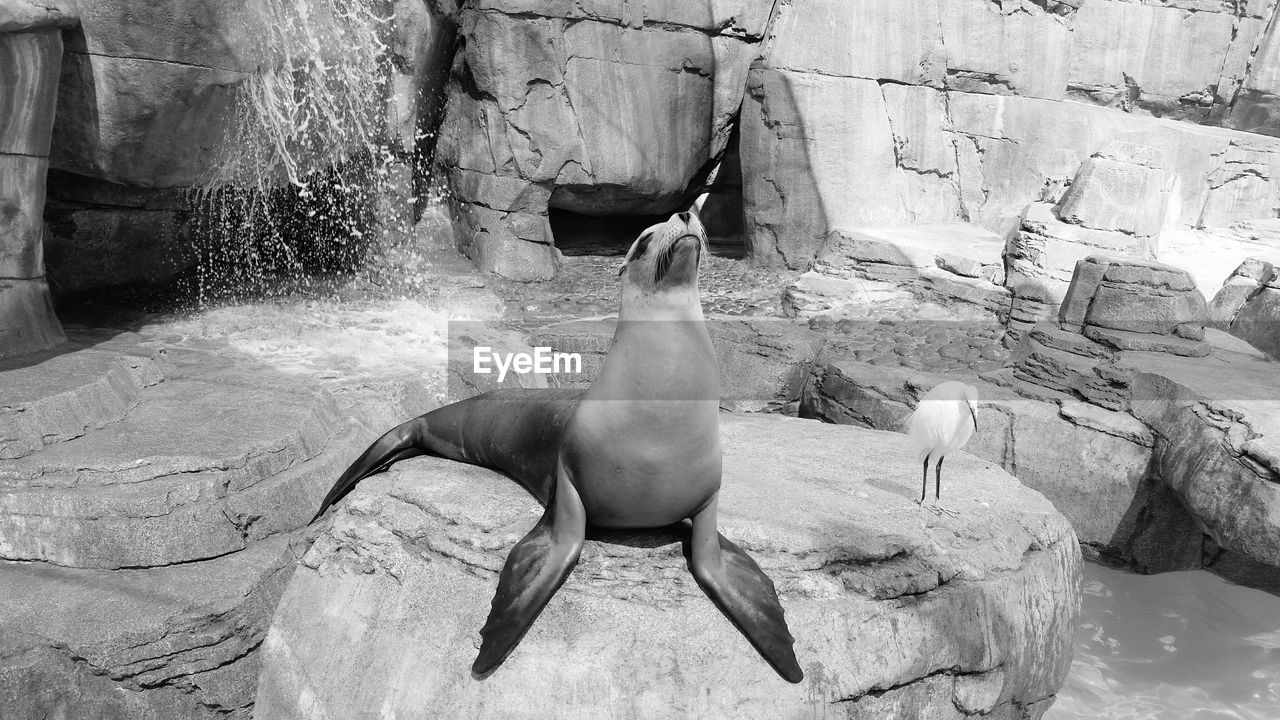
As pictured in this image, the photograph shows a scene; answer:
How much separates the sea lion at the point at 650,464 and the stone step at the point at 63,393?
2.64 meters

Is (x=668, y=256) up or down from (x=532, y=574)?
up

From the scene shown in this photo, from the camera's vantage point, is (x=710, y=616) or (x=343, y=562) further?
(x=343, y=562)

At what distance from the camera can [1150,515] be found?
549cm

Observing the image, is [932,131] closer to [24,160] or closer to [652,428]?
[24,160]

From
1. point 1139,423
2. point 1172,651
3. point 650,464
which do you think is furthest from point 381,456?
point 1139,423

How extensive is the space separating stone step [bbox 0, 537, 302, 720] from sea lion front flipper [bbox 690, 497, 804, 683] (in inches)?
75.3

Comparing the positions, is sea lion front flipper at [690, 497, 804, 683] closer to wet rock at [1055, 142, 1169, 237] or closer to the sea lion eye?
the sea lion eye

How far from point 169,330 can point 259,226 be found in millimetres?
2218

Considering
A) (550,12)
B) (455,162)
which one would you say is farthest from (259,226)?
(550,12)

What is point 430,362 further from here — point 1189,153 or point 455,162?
point 1189,153

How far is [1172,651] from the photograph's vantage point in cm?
473

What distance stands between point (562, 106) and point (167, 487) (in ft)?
20.8

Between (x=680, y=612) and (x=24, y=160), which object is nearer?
(x=680, y=612)

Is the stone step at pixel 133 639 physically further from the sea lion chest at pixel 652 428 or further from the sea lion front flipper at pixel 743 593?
the sea lion front flipper at pixel 743 593
